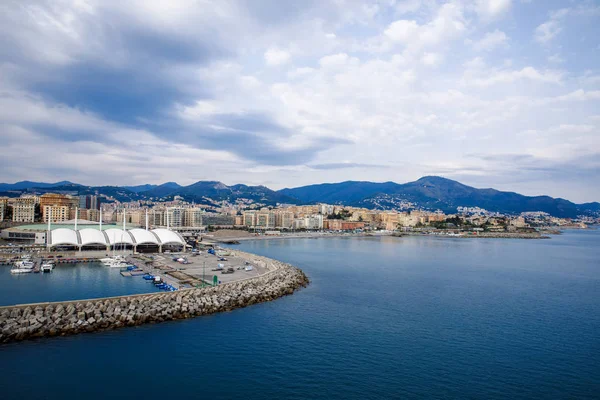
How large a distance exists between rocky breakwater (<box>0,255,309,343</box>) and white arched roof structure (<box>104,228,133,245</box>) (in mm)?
13256

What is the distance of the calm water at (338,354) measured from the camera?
806 cm

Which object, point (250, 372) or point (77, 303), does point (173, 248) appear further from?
point (250, 372)

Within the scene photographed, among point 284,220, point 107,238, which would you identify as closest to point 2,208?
point 107,238

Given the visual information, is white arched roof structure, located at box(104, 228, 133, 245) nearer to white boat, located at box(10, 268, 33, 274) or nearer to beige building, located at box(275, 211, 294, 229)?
white boat, located at box(10, 268, 33, 274)

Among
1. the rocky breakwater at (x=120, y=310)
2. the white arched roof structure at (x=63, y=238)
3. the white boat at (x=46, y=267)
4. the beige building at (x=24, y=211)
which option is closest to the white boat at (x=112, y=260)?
the white boat at (x=46, y=267)

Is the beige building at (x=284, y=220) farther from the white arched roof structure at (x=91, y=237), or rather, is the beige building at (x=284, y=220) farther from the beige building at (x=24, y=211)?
the white arched roof structure at (x=91, y=237)

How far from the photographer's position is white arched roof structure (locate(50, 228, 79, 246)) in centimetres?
2475

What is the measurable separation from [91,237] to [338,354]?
21483 millimetres

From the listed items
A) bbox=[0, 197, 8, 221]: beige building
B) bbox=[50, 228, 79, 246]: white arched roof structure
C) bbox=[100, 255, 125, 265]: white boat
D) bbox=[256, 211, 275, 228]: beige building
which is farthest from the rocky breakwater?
bbox=[256, 211, 275, 228]: beige building

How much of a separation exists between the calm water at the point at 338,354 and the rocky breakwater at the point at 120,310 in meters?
0.47

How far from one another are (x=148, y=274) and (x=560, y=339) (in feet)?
53.1

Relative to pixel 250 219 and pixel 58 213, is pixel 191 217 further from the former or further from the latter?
pixel 58 213

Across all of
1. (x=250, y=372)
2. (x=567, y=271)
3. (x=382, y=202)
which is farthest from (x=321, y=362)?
(x=382, y=202)

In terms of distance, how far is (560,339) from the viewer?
37.7ft
